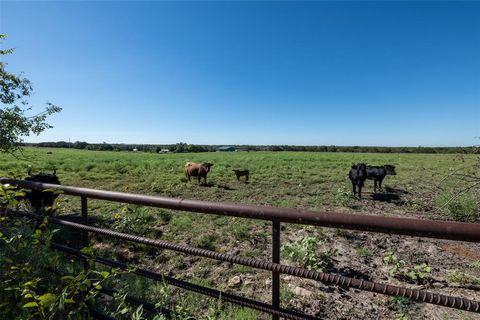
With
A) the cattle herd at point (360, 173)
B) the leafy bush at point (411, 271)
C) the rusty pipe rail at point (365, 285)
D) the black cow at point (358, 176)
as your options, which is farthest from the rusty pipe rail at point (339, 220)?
the black cow at point (358, 176)

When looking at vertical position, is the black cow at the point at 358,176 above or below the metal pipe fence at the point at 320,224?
below

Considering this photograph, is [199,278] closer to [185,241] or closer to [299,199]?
[185,241]

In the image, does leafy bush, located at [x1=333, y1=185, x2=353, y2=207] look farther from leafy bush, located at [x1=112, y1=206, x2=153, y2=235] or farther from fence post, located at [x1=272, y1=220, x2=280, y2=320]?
fence post, located at [x1=272, y1=220, x2=280, y2=320]

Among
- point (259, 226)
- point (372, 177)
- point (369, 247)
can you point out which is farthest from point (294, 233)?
point (372, 177)

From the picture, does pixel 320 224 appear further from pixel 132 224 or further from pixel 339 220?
pixel 132 224

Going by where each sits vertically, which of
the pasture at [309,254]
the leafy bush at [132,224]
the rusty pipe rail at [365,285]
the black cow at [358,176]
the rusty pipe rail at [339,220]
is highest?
the rusty pipe rail at [339,220]

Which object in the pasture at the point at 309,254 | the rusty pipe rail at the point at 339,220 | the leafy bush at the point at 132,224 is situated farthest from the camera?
the leafy bush at the point at 132,224

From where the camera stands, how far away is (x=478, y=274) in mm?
4625

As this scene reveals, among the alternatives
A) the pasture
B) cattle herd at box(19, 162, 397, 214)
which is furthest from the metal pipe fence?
cattle herd at box(19, 162, 397, 214)

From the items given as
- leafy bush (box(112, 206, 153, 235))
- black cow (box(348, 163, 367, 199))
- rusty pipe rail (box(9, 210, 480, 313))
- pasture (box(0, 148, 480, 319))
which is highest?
rusty pipe rail (box(9, 210, 480, 313))

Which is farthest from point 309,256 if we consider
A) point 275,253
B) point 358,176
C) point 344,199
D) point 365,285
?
point 358,176

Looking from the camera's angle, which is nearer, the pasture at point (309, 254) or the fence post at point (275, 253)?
the fence post at point (275, 253)

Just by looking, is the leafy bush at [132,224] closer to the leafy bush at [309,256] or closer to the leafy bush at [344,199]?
the leafy bush at [309,256]

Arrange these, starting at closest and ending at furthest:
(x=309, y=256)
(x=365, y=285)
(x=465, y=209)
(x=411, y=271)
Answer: (x=365, y=285) → (x=411, y=271) → (x=309, y=256) → (x=465, y=209)
